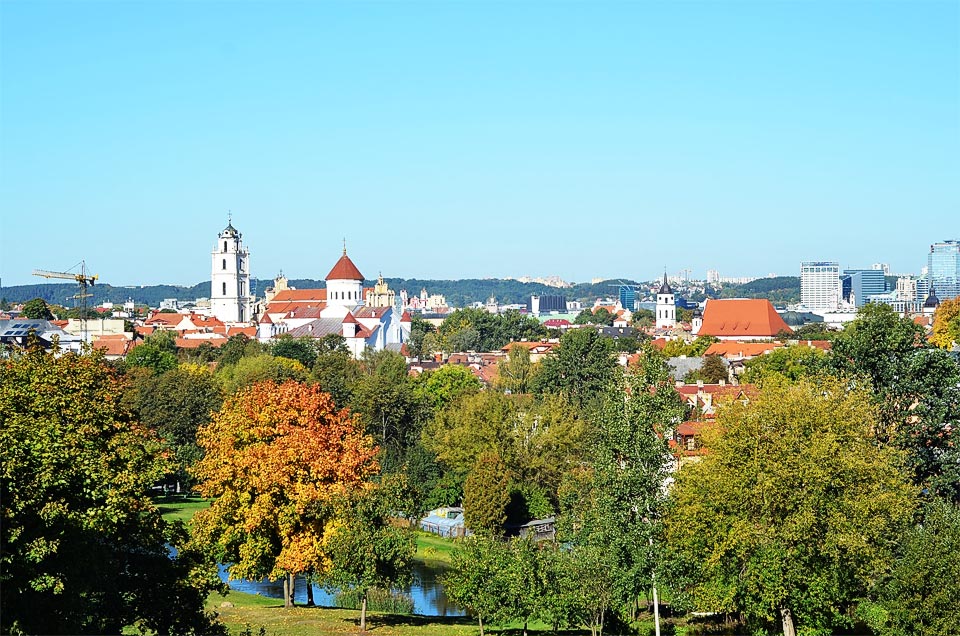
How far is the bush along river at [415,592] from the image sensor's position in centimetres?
3453

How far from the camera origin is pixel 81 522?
17.2 m

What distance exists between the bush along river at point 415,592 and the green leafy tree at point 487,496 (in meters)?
3.23

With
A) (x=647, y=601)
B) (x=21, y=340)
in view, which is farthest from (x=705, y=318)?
(x=647, y=601)

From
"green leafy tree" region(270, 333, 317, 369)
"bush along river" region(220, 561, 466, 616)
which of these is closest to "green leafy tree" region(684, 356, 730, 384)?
"green leafy tree" region(270, 333, 317, 369)

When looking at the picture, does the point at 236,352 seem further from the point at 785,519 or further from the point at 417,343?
the point at 785,519

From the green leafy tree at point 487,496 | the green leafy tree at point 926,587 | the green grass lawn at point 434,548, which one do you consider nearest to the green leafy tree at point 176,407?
the green grass lawn at point 434,548

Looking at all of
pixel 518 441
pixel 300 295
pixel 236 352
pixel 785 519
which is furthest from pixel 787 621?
pixel 300 295

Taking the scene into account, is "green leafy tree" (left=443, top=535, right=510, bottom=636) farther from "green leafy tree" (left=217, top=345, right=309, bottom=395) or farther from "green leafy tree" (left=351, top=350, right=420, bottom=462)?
"green leafy tree" (left=217, top=345, right=309, bottom=395)

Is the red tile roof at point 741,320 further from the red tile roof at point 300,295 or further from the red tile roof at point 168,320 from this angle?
the red tile roof at point 168,320

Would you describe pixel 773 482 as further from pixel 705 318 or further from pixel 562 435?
pixel 705 318

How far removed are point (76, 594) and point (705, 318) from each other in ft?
419

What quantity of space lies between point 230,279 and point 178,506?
106095 millimetres

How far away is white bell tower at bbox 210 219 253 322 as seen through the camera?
6078 inches

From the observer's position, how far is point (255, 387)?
3341 cm
